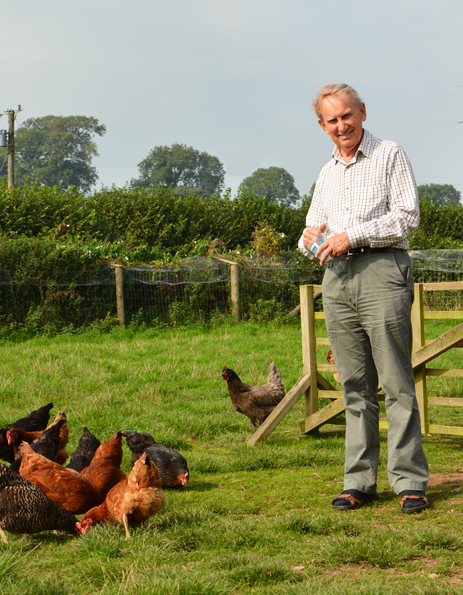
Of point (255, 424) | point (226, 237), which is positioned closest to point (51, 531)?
point (255, 424)

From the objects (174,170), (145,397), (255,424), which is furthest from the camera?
(174,170)

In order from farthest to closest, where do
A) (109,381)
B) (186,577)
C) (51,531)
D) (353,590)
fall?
(109,381), (51,531), (186,577), (353,590)

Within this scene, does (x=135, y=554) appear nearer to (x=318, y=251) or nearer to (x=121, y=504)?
(x=121, y=504)

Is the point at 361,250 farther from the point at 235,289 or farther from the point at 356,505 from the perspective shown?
the point at 235,289

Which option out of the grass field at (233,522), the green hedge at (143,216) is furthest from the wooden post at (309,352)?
the green hedge at (143,216)

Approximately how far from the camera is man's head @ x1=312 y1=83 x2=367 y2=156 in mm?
3307

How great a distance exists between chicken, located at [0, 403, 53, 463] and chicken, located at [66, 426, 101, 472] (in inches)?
25.7

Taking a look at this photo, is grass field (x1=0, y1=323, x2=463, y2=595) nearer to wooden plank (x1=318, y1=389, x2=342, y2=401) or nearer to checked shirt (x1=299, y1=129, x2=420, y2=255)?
wooden plank (x1=318, y1=389, x2=342, y2=401)

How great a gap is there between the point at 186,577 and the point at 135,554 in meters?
0.50

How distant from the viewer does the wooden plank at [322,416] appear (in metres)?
4.87

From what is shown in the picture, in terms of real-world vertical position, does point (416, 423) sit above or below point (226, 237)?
below

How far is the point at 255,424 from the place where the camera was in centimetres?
617

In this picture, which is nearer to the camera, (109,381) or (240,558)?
(240,558)

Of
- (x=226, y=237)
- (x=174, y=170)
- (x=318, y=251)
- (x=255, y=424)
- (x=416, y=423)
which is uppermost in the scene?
(x=174, y=170)
